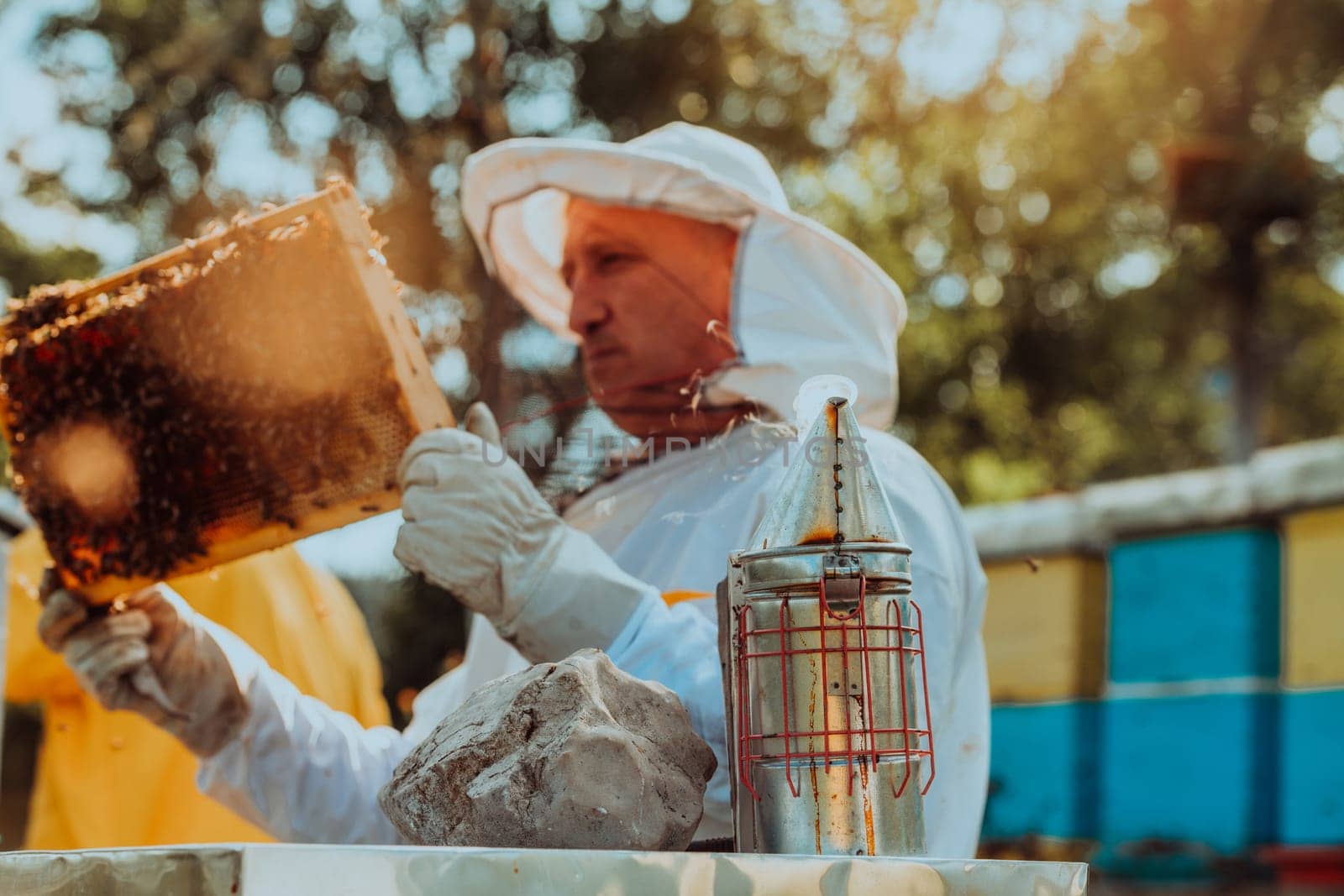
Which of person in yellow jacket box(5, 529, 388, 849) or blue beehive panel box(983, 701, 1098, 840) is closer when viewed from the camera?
person in yellow jacket box(5, 529, 388, 849)

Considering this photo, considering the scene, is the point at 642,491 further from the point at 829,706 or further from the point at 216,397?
the point at 829,706

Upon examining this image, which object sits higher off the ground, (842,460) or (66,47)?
(66,47)

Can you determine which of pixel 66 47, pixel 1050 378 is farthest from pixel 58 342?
pixel 1050 378

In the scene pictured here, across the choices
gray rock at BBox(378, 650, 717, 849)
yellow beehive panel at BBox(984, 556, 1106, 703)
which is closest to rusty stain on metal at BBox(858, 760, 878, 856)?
gray rock at BBox(378, 650, 717, 849)

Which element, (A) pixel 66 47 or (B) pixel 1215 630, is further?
(A) pixel 66 47

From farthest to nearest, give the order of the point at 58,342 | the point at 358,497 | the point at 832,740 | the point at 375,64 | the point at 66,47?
the point at 66,47 < the point at 375,64 < the point at 58,342 < the point at 358,497 < the point at 832,740

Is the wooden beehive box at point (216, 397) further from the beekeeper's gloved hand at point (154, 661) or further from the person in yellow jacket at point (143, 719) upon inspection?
the person in yellow jacket at point (143, 719)

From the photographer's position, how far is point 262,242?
2340mm

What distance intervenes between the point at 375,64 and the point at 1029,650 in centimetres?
555

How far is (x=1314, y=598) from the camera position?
5.99 m

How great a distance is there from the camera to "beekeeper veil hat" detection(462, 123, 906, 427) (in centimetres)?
251

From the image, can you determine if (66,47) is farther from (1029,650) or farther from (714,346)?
(714,346)

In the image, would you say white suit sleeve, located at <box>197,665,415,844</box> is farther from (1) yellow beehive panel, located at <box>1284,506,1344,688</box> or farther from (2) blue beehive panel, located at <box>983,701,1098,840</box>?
(2) blue beehive panel, located at <box>983,701,1098,840</box>

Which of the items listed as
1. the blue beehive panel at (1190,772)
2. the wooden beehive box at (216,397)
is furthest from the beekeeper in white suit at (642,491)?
the blue beehive panel at (1190,772)
